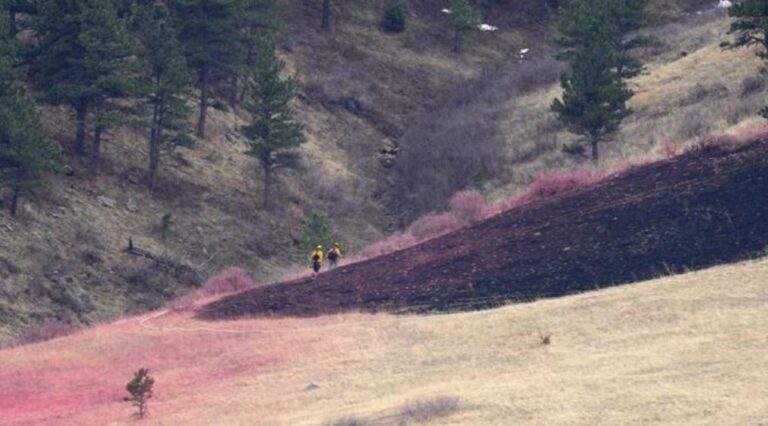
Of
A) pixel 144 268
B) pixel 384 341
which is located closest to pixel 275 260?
pixel 144 268

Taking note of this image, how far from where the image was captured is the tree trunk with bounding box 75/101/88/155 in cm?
6725

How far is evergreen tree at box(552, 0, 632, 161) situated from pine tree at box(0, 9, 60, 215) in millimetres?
22082

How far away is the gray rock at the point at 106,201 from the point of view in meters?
65.5

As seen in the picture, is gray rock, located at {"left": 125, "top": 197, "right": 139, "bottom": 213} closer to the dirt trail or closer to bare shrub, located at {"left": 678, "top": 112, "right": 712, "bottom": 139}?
the dirt trail

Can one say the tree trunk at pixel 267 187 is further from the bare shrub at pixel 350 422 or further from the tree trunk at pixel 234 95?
the bare shrub at pixel 350 422

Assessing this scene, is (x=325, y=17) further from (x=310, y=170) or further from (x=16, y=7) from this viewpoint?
(x=16, y=7)

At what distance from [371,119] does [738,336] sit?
5912 centimetres

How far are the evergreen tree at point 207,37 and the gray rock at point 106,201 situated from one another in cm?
1065

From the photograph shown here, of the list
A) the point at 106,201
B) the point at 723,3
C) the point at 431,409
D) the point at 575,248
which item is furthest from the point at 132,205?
the point at 723,3

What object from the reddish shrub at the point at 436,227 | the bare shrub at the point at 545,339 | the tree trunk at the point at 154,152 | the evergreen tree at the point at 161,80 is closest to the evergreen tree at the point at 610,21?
the evergreen tree at the point at 161,80

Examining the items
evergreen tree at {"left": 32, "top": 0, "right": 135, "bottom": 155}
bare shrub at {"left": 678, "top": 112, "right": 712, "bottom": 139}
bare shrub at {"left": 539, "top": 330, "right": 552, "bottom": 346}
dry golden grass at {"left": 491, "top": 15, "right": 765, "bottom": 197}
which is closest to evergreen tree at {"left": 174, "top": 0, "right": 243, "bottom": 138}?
evergreen tree at {"left": 32, "top": 0, "right": 135, "bottom": 155}

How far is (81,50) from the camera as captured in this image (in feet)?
211

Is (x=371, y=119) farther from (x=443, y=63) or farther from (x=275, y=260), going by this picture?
(x=275, y=260)

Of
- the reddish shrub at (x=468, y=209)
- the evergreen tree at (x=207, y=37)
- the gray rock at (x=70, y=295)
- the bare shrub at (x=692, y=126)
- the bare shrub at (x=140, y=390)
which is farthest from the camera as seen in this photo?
the evergreen tree at (x=207, y=37)
